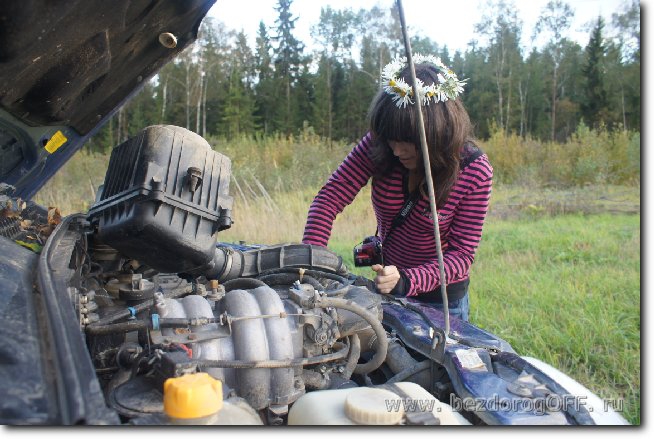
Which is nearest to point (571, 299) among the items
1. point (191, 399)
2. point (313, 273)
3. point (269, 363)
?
point (313, 273)

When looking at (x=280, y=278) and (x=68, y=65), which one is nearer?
(x=68, y=65)

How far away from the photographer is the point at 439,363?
1.70 m

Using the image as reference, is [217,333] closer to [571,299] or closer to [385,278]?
[385,278]

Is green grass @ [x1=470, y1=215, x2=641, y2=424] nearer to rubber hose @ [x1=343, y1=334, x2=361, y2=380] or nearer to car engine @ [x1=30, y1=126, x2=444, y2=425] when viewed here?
rubber hose @ [x1=343, y1=334, x2=361, y2=380]

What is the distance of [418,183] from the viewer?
2.51 m

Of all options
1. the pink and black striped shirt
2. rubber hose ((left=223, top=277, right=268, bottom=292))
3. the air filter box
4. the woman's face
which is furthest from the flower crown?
rubber hose ((left=223, top=277, right=268, bottom=292))

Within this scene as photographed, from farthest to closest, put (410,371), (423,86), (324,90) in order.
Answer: (324,90), (423,86), (410,371)

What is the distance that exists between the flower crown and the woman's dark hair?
0.02 meters

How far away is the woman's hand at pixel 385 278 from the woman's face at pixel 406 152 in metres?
0.50

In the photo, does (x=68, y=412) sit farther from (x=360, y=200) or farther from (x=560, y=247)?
(x=360, y=200)

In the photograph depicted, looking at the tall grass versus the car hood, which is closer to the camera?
the car hood

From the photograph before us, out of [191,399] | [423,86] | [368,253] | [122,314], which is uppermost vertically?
[423,86]

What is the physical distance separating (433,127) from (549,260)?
4.07 m

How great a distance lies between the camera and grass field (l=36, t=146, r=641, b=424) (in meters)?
3.32
